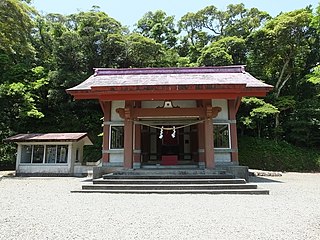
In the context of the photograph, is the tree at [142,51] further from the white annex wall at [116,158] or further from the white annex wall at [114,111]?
the white annex wall at [116,158]

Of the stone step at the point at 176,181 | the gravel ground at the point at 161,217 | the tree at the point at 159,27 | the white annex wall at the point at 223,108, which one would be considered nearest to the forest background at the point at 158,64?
the tree at the point at 159,27

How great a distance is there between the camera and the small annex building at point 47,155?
13859 millimetres

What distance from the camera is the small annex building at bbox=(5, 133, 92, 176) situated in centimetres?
1386

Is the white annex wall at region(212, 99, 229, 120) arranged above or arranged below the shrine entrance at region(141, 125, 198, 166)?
above

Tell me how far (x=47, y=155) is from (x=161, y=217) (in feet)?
38.3

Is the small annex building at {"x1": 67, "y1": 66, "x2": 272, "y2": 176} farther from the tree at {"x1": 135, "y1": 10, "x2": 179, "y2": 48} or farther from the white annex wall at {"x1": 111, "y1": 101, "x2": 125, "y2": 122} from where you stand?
the tree at {"x1": 135, "y1": 10, "x2": 179, "y2": 48}

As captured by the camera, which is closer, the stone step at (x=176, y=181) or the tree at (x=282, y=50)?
the stone step at (x=176, y=181)

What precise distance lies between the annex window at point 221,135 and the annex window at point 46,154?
27.0ft

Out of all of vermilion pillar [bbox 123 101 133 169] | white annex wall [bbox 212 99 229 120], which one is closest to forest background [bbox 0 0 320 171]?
white annex wall [bbox 212 99 229 120]

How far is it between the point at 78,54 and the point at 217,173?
15502 mm

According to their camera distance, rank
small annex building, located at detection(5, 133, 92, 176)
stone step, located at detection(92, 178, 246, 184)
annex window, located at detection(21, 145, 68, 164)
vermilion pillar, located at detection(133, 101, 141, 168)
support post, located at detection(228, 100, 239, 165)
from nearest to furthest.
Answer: stone step, located at detection(92, 178, 246, 184), support post, located at detection(228, 100, 239, 165), vermilion pillar, located at detection(133, 101, 141, 168), small annex building, located at detection(5, 133, 92, 176), annex window, located at detection(21, 145, 68, 164)

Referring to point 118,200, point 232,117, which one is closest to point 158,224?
point 118,200

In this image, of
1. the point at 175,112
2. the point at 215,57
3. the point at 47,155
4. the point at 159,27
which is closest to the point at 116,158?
the point at 175,112

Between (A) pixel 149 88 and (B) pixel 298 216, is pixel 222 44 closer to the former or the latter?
(A) pixel 149 88
